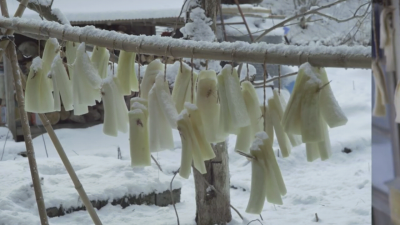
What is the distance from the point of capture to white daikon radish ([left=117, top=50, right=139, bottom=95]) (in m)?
1.00

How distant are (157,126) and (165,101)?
0.05m

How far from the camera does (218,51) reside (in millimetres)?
871

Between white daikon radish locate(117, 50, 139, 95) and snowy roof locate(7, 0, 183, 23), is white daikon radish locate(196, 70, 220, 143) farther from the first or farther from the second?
snowy roof locate(7, 0, 183, 23)

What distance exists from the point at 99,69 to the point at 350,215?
254 centimetres

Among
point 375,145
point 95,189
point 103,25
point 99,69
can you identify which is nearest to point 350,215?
point 95,189

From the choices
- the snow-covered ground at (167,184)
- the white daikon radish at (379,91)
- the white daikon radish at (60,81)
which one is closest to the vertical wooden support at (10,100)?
the snow-covered ground at (167,184)

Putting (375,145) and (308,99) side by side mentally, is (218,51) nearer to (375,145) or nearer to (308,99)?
(308,99)

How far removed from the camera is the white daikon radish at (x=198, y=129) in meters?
0.85

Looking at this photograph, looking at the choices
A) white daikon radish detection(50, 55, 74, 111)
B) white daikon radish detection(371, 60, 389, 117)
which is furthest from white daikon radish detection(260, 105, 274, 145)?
white daikon radish detection(50, 55, 74, 111)

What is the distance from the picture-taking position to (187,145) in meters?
0.85

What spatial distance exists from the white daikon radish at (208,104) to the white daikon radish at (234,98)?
54mm

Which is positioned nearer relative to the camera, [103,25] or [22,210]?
[22,210]

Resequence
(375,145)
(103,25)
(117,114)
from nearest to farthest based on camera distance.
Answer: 1. (375,145)
2. (117,114)
3. (103,25)

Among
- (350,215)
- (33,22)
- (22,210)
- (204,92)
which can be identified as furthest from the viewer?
(350,215)
